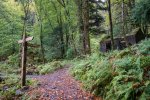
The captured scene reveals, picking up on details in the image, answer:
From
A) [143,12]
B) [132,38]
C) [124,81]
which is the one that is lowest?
[124,81]

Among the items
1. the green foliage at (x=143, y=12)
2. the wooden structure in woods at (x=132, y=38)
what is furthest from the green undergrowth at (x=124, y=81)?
the wooden structure in woods at (x=132, y=38)

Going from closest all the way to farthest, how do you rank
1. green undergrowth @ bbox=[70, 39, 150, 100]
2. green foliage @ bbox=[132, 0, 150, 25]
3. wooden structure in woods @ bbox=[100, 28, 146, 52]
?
green undergrowth @ bbox=[70, 39, 150, 100]
green foliage @ bbox=[132, 0, 150, 25]
wooden structure in woods @ bbox=[100, 28, 146, 52]

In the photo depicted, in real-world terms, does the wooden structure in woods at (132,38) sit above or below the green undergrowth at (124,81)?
above

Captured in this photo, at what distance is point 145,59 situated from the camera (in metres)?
9.07

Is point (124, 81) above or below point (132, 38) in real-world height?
below

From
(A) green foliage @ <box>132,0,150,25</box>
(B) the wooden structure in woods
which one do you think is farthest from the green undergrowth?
(B) the wooden structure in woods

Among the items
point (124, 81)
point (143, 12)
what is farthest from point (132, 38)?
point (124, 81)

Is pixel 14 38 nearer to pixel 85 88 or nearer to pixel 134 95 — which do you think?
pixel 85 88

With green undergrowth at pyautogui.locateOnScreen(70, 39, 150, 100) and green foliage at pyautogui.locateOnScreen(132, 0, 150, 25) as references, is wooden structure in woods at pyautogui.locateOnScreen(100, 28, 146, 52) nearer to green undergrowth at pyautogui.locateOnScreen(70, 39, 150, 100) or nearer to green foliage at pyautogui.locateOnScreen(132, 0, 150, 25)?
green foliage at pyautogui.locateOnScreen(132, 0, 150, 25)

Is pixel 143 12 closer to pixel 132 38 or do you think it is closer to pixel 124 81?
pixel 132 38

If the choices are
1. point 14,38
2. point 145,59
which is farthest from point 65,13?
point 145,59

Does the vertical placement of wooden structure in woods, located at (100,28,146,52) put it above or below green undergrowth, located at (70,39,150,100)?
above

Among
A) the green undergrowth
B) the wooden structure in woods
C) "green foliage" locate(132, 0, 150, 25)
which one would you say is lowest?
the green undergrowth

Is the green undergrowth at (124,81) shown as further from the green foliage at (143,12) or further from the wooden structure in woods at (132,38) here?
the wooden structure in woods at (132,38)
